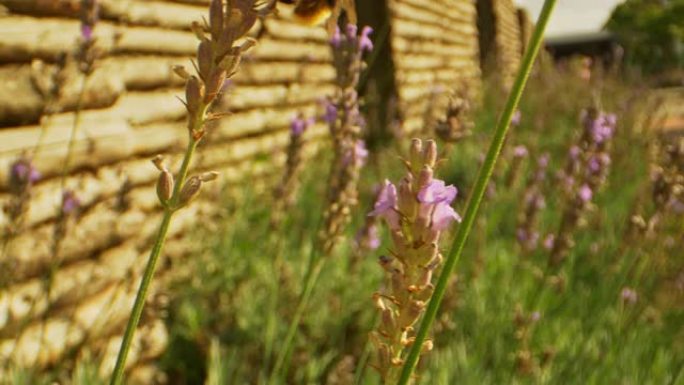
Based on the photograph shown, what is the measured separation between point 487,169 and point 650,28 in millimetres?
40487

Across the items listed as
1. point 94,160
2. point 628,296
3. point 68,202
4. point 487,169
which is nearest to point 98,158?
point 94,160

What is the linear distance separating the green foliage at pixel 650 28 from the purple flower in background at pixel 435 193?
3586 cm

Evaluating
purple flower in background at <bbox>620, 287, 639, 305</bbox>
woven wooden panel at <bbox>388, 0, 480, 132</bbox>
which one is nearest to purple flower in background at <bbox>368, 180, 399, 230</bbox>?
purple flower in background at <bbox>620, 287, 639, 305</bbox>

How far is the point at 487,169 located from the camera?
0.64 m

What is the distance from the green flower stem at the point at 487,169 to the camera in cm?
61

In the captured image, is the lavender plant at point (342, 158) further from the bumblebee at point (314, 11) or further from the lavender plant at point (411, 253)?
the lavender plant at point (411, 253)

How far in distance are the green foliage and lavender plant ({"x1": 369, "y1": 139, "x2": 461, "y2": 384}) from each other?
118 feet

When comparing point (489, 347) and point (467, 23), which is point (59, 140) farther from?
point (467, 23)

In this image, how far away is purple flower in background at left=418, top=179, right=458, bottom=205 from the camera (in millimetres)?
817

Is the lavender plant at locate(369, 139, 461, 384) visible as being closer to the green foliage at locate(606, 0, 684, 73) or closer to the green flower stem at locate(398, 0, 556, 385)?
the green flower stem at locate(398, 0, 556, 385)

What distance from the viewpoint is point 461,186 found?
575cm

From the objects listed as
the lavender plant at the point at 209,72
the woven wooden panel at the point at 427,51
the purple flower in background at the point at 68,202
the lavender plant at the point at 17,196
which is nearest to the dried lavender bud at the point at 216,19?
the lavender plant at the point at 209,72

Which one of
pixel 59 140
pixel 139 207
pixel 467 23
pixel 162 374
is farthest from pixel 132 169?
pixel 467 23

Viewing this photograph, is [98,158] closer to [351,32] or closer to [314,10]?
[351,32]
